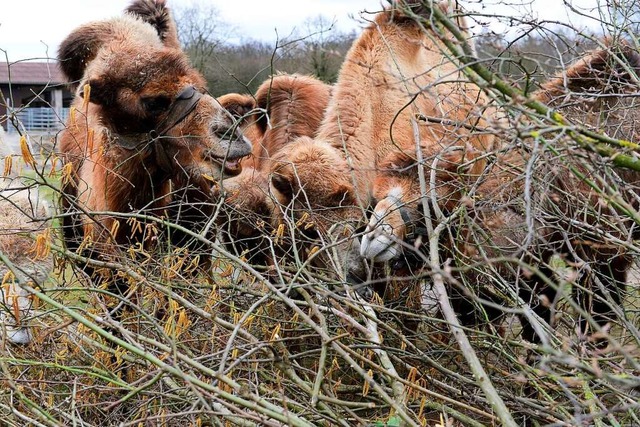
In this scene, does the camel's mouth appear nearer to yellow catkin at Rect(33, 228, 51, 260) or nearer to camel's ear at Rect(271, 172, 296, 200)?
camel's ear at Rect(271, 172, 296, 200)

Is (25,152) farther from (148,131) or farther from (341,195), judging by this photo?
(341,195)

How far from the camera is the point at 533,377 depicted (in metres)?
3.33

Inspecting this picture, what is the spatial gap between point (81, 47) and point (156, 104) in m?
1.06

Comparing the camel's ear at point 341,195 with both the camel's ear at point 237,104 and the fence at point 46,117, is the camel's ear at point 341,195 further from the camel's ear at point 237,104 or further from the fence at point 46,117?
the camel's ear at point 237,104

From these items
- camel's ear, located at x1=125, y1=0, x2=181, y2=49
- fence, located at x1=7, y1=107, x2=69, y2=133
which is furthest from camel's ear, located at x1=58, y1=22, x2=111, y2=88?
camel's ear, located at x1=125, y1=0, x2=181, y2=49

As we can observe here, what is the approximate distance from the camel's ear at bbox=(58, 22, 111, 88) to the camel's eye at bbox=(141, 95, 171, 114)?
789 millimetres

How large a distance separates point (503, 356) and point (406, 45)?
290 cm

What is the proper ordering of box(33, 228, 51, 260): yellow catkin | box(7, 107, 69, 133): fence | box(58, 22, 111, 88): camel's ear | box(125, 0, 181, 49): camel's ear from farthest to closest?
box(125, 0, 181, 49): camel's ear, box(58, 22, 111, 88): camel's ear, box(7, 107, 69, 133): fence, box(33, 228, 51, 260): yellow catkin

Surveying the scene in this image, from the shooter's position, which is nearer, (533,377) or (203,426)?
(533,377)

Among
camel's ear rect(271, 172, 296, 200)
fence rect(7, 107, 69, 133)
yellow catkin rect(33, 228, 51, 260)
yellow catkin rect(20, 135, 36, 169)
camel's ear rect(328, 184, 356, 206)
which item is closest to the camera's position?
yellow catkin rect(20, 135, 36, 169)

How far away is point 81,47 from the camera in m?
5.57

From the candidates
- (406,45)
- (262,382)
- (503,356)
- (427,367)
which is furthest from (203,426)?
(406,45)

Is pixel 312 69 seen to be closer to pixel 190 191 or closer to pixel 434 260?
pixel 190 191

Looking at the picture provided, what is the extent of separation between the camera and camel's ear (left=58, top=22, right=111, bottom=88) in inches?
215
